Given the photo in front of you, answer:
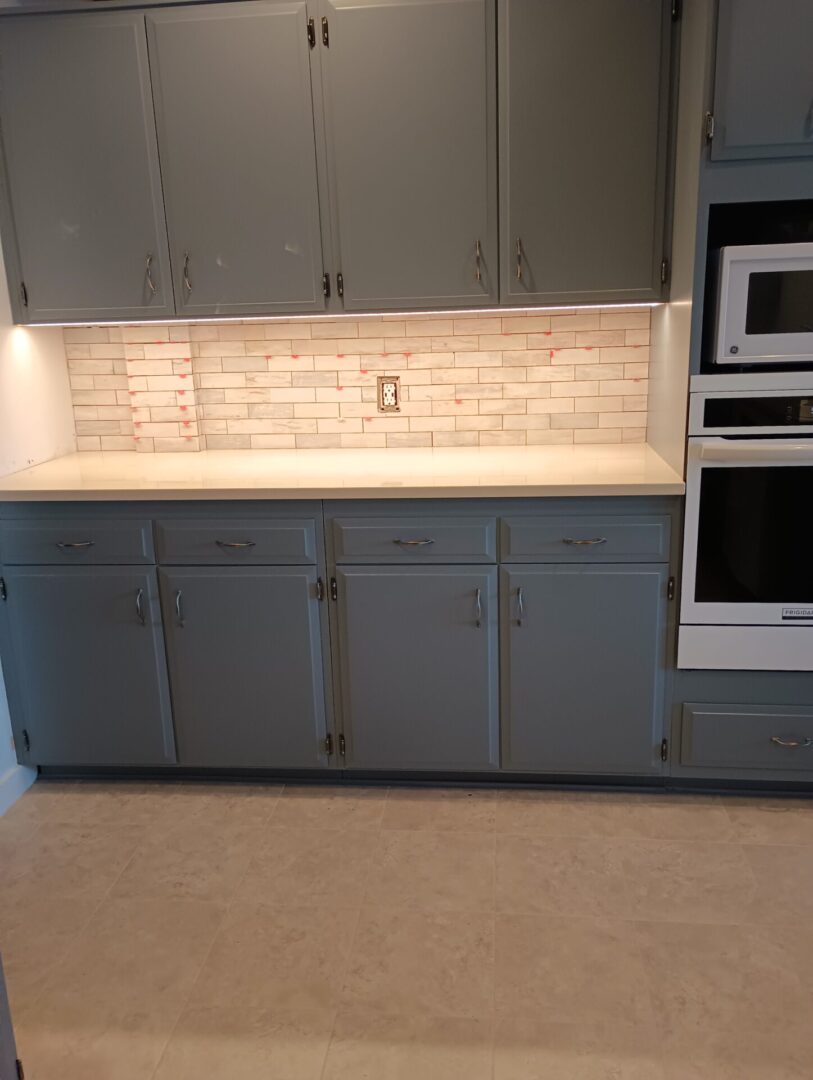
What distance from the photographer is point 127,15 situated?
8.30 feet

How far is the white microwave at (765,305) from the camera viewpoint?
2211mm

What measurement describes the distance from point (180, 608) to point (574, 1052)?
5.10 feet

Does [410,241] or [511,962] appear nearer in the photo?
[511,962]

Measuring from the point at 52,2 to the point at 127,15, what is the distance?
220 millimetres

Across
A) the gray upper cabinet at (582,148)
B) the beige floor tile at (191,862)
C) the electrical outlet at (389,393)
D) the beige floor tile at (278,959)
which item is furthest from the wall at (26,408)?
the gray upper cabinet at (582,148)

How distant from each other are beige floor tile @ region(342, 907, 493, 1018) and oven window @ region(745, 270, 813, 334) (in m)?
1.63

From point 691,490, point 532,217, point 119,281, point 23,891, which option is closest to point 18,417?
point 119,281

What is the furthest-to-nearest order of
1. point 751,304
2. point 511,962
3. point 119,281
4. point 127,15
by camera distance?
point 119,281
point 127,15
point 751,304
point 511,962

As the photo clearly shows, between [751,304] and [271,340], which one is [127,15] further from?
[751,304]

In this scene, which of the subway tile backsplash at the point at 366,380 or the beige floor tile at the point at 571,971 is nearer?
the beige floor tile at the point at 571,971

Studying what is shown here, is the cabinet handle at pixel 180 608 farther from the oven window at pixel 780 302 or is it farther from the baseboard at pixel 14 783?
the oven window at pixel 780 302

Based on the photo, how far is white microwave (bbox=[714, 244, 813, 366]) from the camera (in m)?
2.21

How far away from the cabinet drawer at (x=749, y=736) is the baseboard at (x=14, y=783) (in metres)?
2.03

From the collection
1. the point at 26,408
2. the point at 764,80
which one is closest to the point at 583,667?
the point at 764,80
